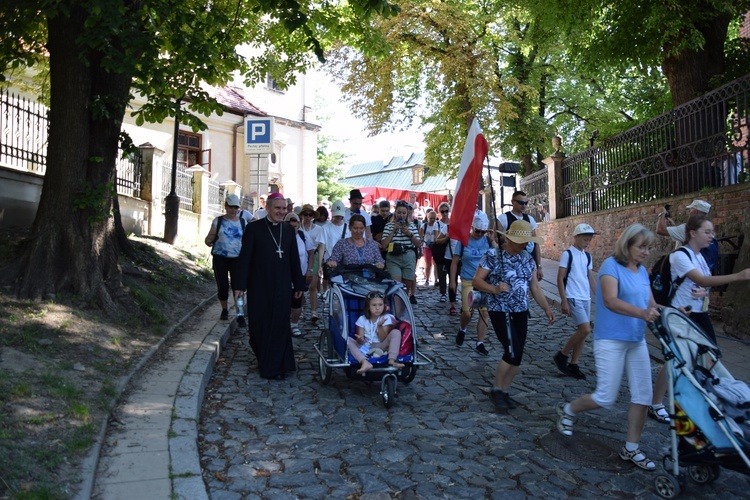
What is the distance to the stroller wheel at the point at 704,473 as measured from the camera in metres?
4.44

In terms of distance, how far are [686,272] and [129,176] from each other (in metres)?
13.2

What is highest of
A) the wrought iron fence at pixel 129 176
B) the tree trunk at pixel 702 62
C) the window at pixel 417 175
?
the window at pixel 417 175

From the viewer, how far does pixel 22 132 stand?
38.9ft

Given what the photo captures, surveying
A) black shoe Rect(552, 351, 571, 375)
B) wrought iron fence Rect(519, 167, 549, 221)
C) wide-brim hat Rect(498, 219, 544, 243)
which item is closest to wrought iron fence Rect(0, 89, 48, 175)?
wide-brim hat Rect(498, 219, 544, 243)

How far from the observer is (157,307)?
9031 millimetres

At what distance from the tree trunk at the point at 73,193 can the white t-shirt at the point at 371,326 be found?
10.4ft

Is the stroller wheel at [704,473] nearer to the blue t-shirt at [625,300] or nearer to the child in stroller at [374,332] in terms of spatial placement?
the blue t-shirt at [625,300]

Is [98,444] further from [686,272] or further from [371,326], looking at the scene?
[686,272]

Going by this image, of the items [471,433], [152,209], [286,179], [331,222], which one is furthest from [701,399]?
[286,179]

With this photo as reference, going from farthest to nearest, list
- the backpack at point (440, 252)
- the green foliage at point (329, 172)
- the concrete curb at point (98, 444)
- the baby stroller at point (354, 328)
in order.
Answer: the green foliage at point (329, 172), the backpack at point (440, 252), the baby stroller at point (354, 328), the concrete curb at point (98, 444)

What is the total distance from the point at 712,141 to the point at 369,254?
21.9 feet

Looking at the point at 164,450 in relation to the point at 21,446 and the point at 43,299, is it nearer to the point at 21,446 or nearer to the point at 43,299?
the point at 21,446

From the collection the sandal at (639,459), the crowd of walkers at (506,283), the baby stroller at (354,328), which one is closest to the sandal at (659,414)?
the crowd of walkers at (506,283)

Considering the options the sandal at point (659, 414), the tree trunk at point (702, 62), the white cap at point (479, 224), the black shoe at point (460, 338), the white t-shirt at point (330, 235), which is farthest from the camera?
the tree trunk at point (702, 62)
